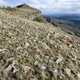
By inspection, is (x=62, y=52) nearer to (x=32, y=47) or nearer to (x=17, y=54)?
(x=32, y=47)

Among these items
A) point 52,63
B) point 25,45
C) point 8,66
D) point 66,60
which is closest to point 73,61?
point 66,60

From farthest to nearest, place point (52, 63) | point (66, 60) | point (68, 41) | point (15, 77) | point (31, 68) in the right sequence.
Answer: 1. point (68, 41)
2. point (66, 60)
3. point (52, 63)
4. point (31, 68)
5. point (15, 77)

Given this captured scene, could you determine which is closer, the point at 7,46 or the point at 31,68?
the point at 31,68

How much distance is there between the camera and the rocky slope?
14.6 metres

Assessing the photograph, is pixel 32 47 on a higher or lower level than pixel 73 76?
higher

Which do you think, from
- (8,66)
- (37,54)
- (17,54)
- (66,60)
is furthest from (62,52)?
(8,66)

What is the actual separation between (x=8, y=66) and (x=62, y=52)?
4.72 meters

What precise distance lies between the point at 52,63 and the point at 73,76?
1424 millimetres

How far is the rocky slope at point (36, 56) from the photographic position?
1457 cm

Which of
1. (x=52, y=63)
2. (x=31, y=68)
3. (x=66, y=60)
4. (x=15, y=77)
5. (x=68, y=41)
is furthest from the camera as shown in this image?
(x=68, y=41)

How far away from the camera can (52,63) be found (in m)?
16.0

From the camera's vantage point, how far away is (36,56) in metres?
16.2

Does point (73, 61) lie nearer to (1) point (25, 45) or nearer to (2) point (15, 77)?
(1) point (25, 45)

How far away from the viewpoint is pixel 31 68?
14930 millimetres
